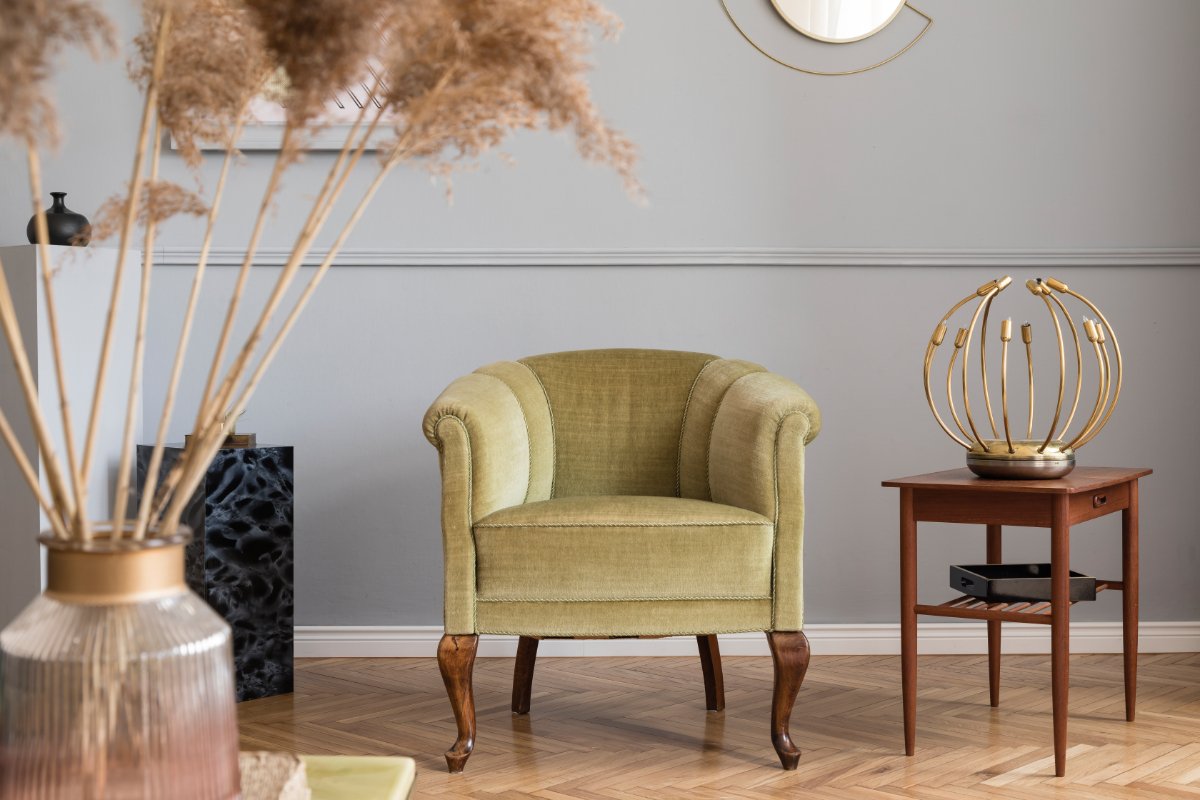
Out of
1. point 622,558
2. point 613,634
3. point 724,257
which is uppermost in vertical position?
point 724,257

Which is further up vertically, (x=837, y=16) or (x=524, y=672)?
(x=837, y=16)

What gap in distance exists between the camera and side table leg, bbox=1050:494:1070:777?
211 centimetres

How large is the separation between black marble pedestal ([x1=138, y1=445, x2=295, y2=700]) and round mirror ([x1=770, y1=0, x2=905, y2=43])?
1.69 m

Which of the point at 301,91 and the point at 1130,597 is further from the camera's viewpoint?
the point at 1130,597

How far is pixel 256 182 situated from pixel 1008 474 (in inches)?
78.5

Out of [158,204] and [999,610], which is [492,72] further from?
[999,610]

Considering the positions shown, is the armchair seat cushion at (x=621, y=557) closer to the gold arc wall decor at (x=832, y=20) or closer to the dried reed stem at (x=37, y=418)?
the dried reed stem at (x=37, y=418)

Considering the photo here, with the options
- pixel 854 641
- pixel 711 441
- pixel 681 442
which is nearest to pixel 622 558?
pixel 711 441

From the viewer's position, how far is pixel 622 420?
2713mm

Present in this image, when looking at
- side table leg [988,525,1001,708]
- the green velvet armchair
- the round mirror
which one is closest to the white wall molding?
the round mirror

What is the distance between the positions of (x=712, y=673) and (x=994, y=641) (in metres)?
0.63

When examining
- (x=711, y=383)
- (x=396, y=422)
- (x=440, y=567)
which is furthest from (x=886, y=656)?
(x=396, y=422)

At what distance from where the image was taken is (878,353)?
315cm

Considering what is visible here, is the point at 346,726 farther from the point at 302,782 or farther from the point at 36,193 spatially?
the point at 36,193
